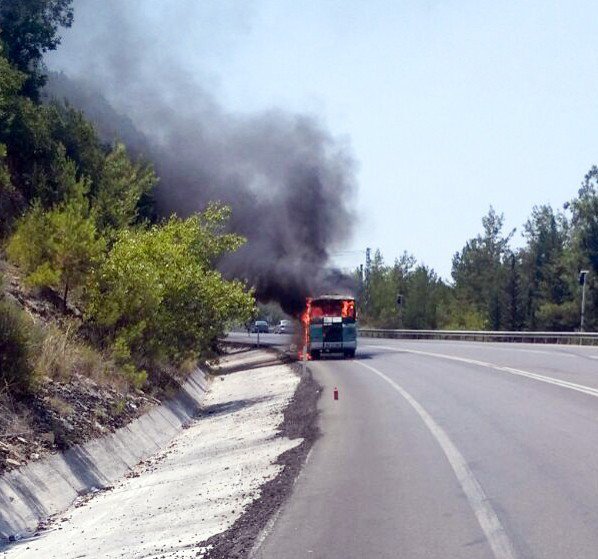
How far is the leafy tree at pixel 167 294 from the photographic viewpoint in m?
21.0

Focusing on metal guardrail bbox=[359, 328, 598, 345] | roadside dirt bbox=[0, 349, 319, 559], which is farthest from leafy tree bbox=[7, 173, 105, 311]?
metal guardrail bbox=[359, 328, 598, 345]

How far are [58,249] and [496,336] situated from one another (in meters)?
41.0

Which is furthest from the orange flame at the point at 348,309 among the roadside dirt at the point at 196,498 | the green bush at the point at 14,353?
the green bush at the point at 14,353

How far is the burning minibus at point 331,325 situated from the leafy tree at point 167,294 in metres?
16.1

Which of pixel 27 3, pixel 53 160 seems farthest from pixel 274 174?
pixel 53 160

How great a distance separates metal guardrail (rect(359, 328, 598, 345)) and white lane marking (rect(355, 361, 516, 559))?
3330 centimetres

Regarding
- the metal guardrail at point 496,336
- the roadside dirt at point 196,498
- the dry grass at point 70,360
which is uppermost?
the metal guardrail at point 496,336

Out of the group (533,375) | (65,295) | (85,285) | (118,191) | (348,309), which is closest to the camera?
(85,285)

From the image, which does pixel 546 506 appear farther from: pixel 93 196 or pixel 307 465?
pixel 93 196

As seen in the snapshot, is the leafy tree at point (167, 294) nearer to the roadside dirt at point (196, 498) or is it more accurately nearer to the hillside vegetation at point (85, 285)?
the hillside vegetation at point (85, 285)

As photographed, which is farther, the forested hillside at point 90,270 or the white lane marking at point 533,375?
the white lane marking at point 533,375

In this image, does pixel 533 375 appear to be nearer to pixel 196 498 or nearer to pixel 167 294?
pixel 167 294

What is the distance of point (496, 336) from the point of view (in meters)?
58.0

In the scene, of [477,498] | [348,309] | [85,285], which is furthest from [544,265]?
[477,498]
